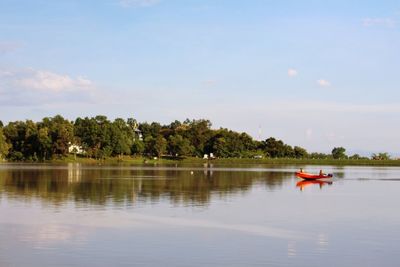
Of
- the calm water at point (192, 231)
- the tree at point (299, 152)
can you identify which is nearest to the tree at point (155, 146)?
the tree at point (299, 152)

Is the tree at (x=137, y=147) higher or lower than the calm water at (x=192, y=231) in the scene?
higher

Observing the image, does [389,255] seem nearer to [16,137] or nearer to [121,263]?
[121,263]

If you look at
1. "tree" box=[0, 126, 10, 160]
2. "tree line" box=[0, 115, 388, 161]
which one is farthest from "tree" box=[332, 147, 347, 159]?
"tree" box=[0, 126, 10, 160]

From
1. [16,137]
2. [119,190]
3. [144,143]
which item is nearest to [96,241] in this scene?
[119,190]

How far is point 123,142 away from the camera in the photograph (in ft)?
502

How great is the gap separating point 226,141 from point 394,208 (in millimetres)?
135704

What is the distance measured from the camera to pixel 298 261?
18297mm

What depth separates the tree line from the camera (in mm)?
143125

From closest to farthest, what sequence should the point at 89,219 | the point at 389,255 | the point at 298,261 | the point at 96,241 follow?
1. the point at 298,261
2. the point at 389,255
3. the point at 96,241
4. the point at 89,219

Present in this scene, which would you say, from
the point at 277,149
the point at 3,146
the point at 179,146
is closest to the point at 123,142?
the point at 179,146

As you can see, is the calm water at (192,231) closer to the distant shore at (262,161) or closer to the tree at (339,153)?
the distant shore at (262,161)

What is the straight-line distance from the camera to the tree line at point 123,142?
470 feet

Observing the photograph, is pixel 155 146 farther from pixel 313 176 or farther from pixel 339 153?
pixel 313 176

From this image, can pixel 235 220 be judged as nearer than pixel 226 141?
Yes
